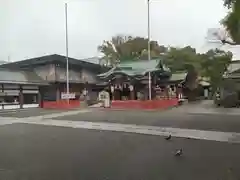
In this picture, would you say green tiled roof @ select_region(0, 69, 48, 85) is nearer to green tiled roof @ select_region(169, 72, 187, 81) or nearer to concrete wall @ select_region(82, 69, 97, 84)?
concrete wall @ select_region(82, 69, 97, 84)

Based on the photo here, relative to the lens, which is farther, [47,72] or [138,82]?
[47,72]

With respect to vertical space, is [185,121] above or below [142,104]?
below

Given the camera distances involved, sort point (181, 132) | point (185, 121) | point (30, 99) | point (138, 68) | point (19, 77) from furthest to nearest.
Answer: point (138, 68), point (30, 99), point (19, 77), point (185, 121), point (181, 132)

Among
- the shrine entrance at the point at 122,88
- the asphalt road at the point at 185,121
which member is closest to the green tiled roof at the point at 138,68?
the shrine entrance at the point at 122,88

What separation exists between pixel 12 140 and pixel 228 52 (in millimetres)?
17713

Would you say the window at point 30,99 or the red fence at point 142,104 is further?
the window at point 30,99

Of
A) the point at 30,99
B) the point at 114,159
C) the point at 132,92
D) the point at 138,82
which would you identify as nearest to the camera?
the point at 114,159

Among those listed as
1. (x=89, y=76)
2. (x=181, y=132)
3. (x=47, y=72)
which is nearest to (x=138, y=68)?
(x=89, y=76)

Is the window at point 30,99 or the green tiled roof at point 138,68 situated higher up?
the green tiled roof at point 138,68

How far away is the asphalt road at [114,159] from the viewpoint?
617cm

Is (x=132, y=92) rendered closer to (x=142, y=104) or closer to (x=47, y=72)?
(x=142, y=104)

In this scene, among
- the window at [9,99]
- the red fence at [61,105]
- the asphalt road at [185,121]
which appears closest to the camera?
the asphalt road at [185,121]

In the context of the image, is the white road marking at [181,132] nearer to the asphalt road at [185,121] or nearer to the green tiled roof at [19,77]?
the asphalt road at [185,121]

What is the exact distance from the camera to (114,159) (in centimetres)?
752
